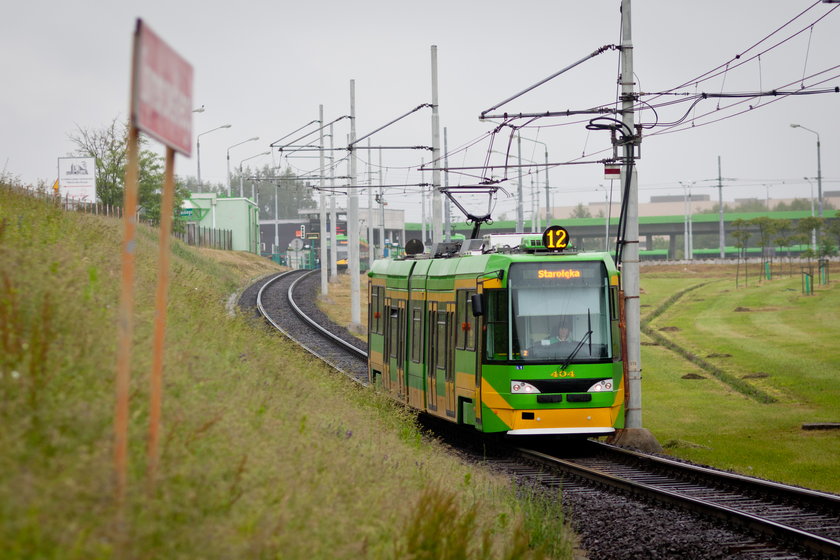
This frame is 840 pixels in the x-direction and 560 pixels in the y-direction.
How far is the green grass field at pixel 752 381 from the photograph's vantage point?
18.3 metres

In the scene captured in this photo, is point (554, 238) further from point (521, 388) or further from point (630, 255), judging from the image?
point (521, 388)

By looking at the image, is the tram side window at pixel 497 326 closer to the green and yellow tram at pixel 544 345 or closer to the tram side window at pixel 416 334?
the green and yellow tram at pixel 544 345

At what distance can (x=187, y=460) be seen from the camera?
6.60 meters

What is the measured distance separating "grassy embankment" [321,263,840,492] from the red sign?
1177 cm

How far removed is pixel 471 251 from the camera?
19.6 m

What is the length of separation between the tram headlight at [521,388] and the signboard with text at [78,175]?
96.9 ft

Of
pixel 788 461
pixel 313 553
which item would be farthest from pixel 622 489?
pixel 313 553

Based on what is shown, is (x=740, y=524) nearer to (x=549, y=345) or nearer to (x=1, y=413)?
(x=549, y=345)

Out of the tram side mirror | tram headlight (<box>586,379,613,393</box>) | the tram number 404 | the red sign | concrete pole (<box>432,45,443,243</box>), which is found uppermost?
concrete pole (<box>432,45,443,243</box>)

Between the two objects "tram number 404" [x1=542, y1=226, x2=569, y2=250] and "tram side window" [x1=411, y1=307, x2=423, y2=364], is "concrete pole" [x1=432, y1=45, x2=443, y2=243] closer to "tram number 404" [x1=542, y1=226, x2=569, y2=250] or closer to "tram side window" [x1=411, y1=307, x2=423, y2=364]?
"tram side window" [x1=411, y1=307, x2=423, y2=364]

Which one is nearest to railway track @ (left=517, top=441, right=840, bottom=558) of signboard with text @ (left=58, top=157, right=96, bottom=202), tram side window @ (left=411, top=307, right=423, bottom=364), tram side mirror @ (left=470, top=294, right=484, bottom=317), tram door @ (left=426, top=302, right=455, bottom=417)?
tram door @ (left=426, top=302, right=455, bottom=417)

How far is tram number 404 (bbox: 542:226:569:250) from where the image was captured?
691 inches

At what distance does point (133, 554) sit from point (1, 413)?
4.11 feet

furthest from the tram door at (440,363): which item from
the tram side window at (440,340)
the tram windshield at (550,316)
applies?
the tram windshield at (550,316)
